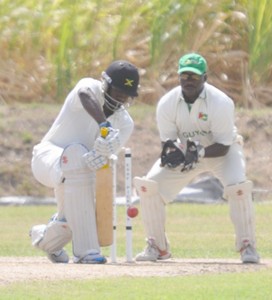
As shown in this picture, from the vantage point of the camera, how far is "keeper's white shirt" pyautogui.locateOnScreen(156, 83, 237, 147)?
12227 mm

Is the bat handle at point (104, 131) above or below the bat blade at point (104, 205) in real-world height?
above

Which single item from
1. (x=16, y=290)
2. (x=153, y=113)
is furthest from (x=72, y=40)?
(x=16, y=290)

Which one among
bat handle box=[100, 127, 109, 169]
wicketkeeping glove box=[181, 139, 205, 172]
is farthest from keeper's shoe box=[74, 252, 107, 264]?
wicketkeeping glove box=[181, 139, 205, 172]

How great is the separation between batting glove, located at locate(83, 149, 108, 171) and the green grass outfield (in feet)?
3.76

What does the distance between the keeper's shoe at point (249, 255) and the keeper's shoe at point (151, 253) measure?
729mm

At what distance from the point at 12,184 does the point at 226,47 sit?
6.00m

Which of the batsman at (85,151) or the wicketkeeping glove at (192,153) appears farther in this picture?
the wicketkeeping glove at (192,153)

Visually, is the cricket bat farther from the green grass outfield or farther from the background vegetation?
the background vegetation

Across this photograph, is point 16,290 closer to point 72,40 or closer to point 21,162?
point 21,162

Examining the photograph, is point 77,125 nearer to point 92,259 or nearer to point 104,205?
point 104,205

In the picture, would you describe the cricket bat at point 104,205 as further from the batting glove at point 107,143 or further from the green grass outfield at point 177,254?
the green grass outfield at point 177,254

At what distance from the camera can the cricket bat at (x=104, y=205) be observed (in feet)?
37.8

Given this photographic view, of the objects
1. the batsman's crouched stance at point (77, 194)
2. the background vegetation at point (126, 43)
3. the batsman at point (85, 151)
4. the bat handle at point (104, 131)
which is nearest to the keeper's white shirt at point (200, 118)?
the batsman at point (85, 151)

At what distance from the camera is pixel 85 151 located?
1152 cm
